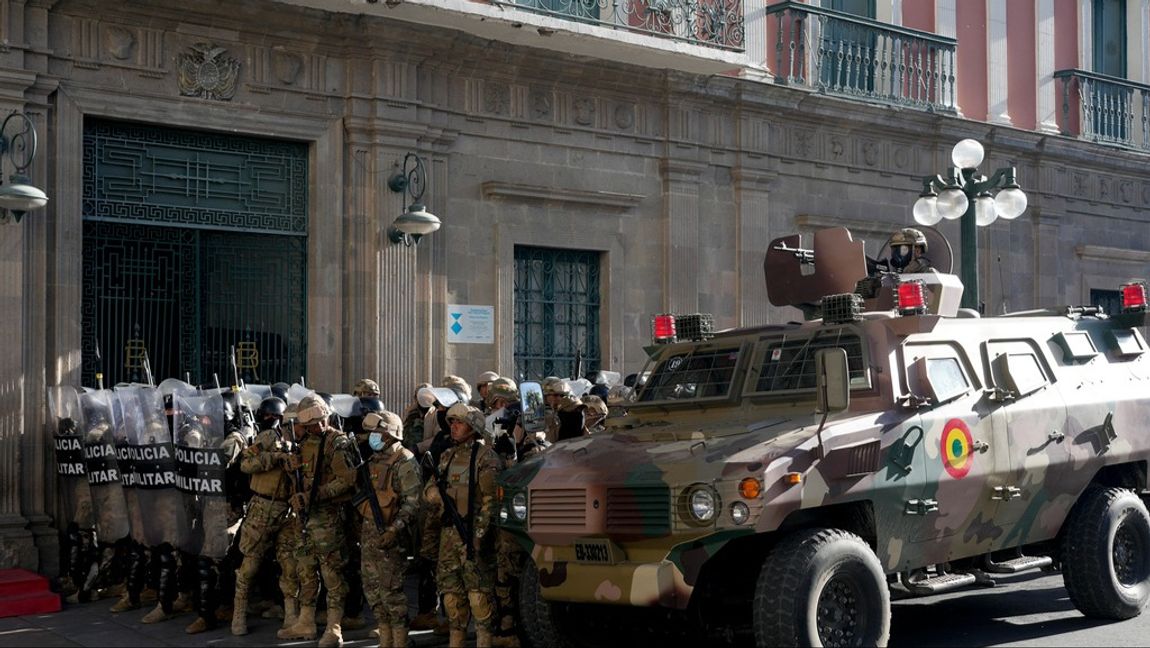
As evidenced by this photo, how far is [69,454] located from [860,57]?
11315 mm

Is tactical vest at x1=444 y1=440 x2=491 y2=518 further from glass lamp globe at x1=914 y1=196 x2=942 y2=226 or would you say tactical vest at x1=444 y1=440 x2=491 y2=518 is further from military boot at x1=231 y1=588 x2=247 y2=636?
glass lamp globe at x1=914 y1=196 x2=942 y2=226

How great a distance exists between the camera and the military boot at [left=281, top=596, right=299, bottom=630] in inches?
405

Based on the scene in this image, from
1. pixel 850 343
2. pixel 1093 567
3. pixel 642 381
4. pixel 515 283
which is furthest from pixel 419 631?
pixel 515 283

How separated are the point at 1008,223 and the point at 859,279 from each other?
10142 mm

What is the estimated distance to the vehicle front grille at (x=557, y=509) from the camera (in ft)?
Result: 27.7

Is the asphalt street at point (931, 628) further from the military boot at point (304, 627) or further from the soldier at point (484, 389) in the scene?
the soldier at point (484, 389)

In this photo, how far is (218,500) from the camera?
10.7 metres

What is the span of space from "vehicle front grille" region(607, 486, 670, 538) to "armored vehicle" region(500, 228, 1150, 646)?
12mm

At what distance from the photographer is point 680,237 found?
16.9 meters

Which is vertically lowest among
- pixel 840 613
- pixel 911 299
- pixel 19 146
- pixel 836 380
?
pixel 840 613

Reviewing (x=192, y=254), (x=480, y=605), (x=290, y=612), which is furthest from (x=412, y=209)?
(x=480, y=605)

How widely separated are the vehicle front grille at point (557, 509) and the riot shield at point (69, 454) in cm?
500

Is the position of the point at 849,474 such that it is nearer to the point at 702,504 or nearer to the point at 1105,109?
the point at 702,504

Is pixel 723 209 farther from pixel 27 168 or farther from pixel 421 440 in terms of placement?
pixel 27 168
